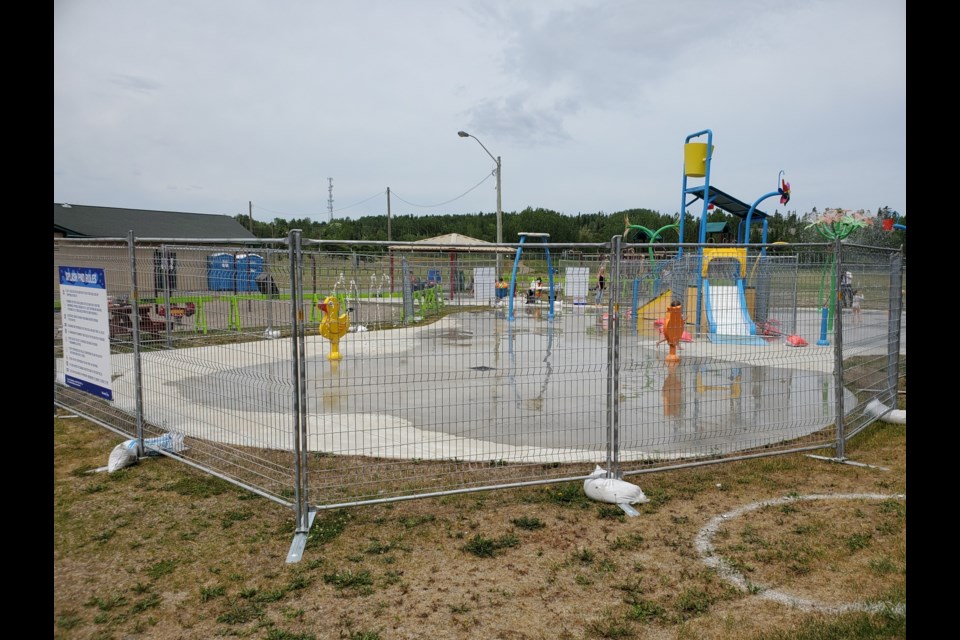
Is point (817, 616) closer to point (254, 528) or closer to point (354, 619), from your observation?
point (354, 619)

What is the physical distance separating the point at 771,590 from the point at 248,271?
180 inches

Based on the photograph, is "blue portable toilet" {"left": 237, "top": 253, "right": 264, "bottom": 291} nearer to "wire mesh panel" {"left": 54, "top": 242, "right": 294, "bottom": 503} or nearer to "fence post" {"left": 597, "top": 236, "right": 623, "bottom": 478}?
"wire mesh panel" {"left": 54, "top": 242, "right": 294, "bottom": 503}

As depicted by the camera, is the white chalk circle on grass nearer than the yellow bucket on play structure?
Yes

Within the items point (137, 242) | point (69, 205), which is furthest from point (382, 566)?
point (69, 205)

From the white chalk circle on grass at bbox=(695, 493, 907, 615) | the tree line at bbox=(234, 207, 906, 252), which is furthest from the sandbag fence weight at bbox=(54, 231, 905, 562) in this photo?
the tree line at bbox=(234, 207, 906, 252)

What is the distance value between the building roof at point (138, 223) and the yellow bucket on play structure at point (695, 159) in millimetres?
21472

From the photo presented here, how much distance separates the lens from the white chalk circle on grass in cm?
339

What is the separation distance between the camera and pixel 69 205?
33344 millimetres

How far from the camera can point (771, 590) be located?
3.61 m

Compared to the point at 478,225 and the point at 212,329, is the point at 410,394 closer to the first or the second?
the point at 212,329

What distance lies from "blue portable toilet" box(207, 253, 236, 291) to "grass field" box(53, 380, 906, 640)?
5.79 ft

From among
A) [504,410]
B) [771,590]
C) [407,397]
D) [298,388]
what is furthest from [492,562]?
[504,410]
